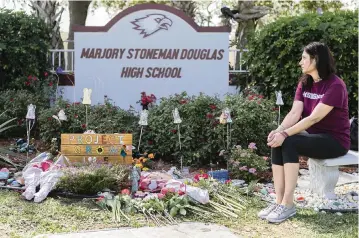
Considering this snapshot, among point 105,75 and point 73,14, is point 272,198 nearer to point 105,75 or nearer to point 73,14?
point 105,75

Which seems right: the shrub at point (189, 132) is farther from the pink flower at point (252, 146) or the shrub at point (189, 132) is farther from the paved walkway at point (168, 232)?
the paved walkway at point (168, 232)

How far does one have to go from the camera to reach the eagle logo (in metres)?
8.38

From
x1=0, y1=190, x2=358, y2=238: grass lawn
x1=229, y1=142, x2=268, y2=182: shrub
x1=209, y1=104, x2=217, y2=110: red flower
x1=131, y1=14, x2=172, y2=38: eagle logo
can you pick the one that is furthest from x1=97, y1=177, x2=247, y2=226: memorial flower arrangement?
x1=131, y1=14, x2=172, y2=38: eagle logo

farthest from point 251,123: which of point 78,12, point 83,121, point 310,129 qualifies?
point 78,12

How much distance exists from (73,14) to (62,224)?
30.9 feet

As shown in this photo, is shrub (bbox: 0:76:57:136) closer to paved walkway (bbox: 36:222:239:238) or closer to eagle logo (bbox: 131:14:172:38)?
eagle logo (bbox: 131:14:172:38)

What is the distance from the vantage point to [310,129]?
4875mm

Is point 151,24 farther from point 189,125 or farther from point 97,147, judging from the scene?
point 97,147

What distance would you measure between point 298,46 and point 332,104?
3529 mm

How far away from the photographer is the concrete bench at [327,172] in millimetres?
4832

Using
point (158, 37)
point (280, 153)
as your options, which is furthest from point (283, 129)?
point (158, 37)

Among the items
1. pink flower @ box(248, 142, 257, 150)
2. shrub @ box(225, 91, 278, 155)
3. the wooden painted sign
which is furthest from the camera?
shrub @ box(225, 91, 278, 155)

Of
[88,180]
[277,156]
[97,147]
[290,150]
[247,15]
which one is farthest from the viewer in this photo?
[247,15]

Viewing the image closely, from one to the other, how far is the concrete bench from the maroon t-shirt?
15 centimetres
